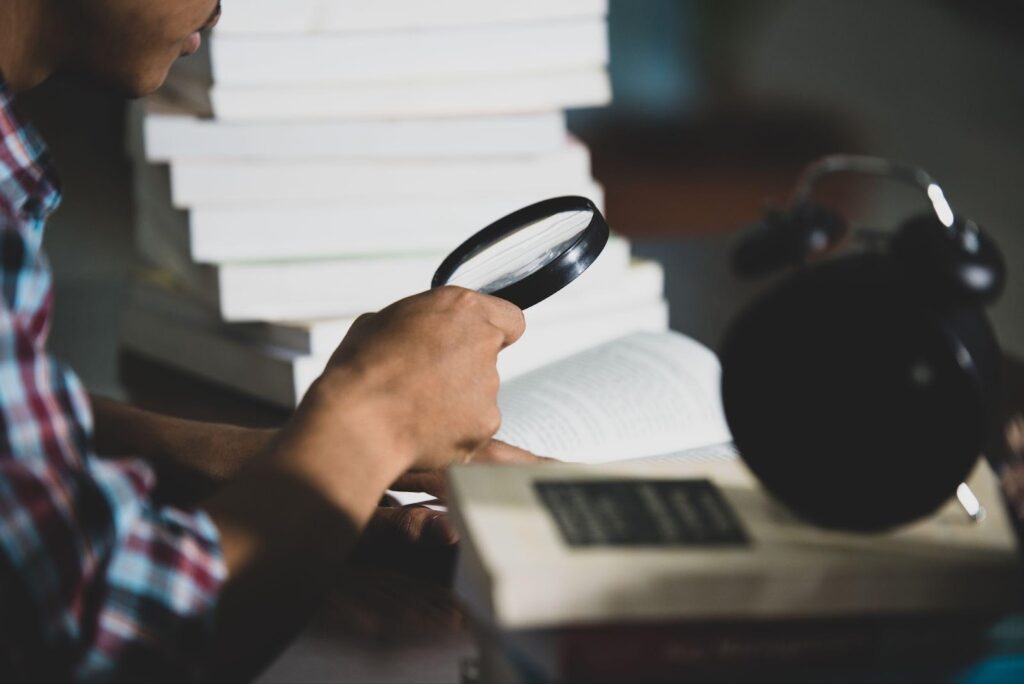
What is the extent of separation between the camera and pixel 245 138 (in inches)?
55.2

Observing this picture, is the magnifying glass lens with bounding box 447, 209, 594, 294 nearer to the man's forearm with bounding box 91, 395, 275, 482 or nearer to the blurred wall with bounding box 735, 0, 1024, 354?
the man's forearm with bounding box 91, 395, 275, 482

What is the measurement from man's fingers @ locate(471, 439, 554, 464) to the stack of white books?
14.6 inches

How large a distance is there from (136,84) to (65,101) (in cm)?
119

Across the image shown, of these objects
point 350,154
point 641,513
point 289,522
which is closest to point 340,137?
point 350,154

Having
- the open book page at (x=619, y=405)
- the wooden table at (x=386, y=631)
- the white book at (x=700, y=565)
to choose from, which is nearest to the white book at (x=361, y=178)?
the open book page at (x=619, y=405)

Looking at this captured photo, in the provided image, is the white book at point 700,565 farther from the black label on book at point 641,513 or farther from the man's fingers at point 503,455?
the man's fingers at point 503,455

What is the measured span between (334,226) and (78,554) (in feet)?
2.71

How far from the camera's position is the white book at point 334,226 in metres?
1.40

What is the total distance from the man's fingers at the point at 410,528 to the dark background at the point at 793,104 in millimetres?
2306

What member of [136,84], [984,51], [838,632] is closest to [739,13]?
[984,51]

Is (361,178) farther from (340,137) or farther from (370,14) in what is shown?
(370,14)

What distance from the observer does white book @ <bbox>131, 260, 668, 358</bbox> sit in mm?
1363

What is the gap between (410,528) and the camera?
92 cm

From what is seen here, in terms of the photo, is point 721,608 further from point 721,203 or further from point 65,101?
point 721,203
